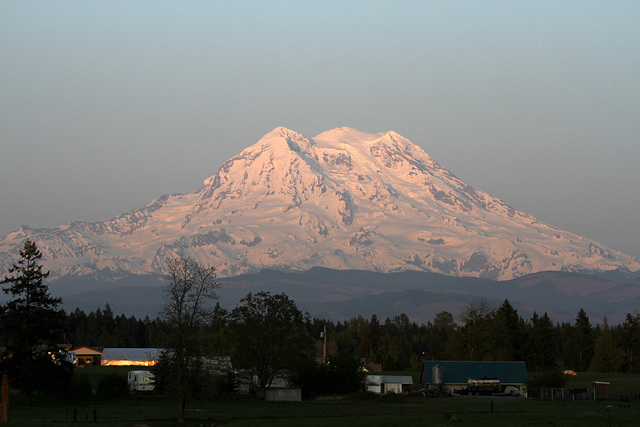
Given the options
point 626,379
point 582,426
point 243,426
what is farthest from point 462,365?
point 243,426

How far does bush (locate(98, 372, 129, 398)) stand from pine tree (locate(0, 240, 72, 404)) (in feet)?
25.9

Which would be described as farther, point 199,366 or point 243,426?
point 199,366

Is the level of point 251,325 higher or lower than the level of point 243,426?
higher

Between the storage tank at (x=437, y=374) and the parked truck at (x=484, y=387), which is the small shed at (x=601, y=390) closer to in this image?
the parked truck at (x=484, y=387)

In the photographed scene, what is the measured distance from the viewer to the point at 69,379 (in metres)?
72.6

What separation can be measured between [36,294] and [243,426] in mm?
25513

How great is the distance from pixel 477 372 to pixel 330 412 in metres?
37.7

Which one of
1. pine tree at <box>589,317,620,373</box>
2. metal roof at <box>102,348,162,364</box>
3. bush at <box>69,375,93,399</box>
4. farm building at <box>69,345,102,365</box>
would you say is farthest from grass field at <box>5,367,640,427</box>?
farm building at <box>69,345,102,365</box>

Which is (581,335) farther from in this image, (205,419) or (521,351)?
(205,419)

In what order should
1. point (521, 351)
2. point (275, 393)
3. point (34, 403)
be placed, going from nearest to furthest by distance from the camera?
1. point (34, 403)
2. point (275, 393)
3. point (521, 351)

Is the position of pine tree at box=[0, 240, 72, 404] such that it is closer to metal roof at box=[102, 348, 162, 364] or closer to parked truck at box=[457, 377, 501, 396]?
parked truck at box=[457, 377, 501, 396]

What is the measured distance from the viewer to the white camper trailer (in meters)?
87.6

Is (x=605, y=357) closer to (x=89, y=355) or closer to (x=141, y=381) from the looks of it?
(x=141, y=381)

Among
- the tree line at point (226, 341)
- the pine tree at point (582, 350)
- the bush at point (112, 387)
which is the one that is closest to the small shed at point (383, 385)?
the tree line at point (226, 341)
